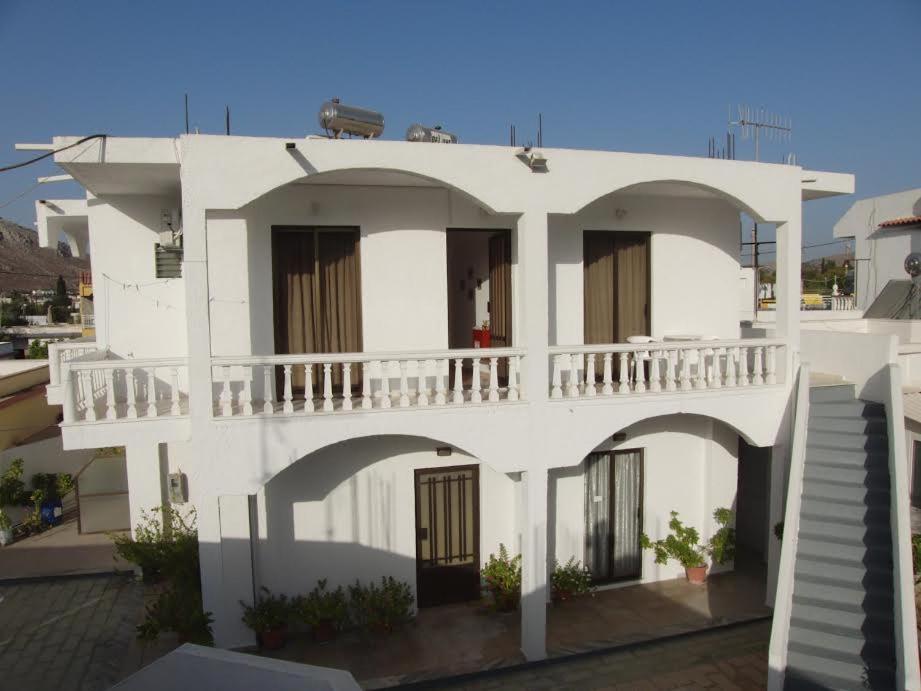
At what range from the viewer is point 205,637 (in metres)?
7.72

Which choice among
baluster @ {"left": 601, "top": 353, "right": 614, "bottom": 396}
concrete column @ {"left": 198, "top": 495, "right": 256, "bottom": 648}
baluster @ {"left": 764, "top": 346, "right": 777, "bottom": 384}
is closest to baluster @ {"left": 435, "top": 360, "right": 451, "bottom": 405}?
baluster @ {"left": 601, "top": 353, "right": 614, "bottom": 396}

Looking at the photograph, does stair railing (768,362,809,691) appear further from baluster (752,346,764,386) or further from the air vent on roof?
the air vent on roof

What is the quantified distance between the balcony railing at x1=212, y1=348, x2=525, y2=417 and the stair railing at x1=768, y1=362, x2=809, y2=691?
375 centimetres

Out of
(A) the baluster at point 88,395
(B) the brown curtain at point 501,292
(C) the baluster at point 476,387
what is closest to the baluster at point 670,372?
(B) the brown curtain at point 501,292

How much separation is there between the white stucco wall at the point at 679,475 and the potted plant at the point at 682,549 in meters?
0.14

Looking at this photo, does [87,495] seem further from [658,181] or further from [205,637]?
[658,181]

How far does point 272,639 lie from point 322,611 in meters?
0.73

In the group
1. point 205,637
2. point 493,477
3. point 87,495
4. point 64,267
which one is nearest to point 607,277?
point 493,477

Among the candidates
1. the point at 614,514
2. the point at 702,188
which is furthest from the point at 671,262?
the point at 614,514

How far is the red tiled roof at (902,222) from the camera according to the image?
20080 millimetres

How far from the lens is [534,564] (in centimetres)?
828

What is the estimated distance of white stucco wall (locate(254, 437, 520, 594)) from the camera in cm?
888

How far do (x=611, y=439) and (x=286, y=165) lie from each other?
21.5ft

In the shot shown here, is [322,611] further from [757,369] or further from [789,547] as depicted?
[757,369]
